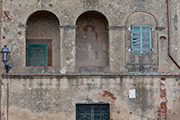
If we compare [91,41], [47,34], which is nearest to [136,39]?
[91,41]

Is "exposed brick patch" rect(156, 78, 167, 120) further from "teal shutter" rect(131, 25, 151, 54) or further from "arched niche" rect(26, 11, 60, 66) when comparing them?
"arched niche" rect(26, 11, 60, 66)

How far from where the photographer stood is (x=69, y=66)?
9.41 meters

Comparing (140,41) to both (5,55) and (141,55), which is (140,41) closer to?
(141,55)

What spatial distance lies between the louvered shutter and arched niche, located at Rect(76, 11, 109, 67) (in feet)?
4.92

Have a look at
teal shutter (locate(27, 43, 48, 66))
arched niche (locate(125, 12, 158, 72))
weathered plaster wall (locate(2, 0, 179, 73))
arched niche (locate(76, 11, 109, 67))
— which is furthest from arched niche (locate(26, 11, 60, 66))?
arched niche (locate(125, 12, 158, 72))

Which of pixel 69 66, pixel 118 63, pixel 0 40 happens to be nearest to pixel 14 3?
pixel 0 40

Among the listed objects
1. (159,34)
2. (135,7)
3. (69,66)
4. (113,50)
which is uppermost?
(135,7)

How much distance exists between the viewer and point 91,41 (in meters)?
10.8

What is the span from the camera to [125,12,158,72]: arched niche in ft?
31.0

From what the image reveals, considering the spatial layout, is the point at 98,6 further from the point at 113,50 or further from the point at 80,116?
the point at 80,116

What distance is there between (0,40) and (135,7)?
565 cm

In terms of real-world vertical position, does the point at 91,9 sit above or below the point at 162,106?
above

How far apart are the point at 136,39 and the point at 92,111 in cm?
342

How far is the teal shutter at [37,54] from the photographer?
34.2ft
